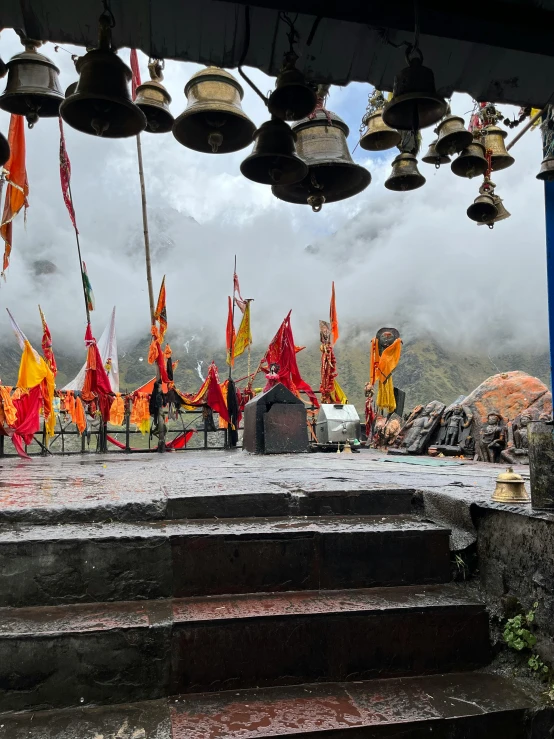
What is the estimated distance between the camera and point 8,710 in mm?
2262

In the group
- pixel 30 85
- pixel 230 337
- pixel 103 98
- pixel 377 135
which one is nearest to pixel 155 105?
pixel 30 85

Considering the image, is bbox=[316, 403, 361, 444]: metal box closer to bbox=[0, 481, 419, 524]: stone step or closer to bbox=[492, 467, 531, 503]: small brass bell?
bbox=[0, 481, 419, 524]: stone step

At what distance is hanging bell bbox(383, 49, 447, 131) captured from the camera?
108 inches

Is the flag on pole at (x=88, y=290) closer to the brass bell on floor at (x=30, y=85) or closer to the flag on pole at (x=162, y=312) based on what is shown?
the flag on pole at (x=162, y=312)

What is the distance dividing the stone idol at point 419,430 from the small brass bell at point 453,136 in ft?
28.7

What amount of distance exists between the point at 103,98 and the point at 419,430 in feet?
36.9

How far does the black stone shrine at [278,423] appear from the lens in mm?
10625

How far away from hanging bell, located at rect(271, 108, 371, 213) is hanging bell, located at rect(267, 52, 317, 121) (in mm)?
491

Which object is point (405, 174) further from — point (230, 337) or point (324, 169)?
point (230, 337)

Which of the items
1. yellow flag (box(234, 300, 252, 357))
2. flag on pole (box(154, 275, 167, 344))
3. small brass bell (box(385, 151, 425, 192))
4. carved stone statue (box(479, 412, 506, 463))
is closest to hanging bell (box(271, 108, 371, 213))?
small brass bell (box(385, 151, 425, 192))

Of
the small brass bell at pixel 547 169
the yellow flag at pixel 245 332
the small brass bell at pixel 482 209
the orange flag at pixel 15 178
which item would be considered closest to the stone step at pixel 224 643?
the small brass bell at pixel 547 169

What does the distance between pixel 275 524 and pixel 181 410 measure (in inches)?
536

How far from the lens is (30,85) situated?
136 inches

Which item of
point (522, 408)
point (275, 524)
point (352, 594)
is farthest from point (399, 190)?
point (522, 408)
